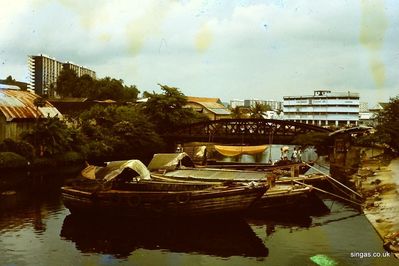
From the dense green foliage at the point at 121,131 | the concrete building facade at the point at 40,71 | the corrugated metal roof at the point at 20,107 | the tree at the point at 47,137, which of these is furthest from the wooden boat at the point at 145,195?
the concrete building facade at the point at 40,71

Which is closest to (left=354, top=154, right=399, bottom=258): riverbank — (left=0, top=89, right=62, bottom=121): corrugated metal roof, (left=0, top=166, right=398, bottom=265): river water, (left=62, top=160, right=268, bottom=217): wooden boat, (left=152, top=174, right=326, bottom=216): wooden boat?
(left=0, top=166, right=398, bottom=265): river water

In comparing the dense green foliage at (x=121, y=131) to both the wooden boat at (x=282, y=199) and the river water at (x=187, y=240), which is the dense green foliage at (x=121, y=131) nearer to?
the river water at (x=187, y=240)

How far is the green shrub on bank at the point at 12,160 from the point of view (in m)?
45.6

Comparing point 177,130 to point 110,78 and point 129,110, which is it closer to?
point 129,110

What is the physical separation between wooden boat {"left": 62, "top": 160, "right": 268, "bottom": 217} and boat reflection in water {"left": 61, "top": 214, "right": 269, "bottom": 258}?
0.70 metres

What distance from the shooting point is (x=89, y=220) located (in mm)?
28594

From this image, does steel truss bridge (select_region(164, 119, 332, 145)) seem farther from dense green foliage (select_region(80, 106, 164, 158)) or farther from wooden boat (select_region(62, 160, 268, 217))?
wooden boat (select_region(62, 160, 268, 217))

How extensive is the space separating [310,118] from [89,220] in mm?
125016

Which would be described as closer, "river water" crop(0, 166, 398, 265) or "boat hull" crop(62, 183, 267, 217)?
"river water" crop(0, 166, 398, 265)

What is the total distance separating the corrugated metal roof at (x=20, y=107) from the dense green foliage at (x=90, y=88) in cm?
4998

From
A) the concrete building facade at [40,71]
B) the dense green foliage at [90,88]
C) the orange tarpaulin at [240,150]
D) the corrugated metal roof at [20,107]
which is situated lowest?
the orange tarpaulin at [240,150]

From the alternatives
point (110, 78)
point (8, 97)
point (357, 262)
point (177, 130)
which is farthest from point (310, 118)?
point (357, 262)

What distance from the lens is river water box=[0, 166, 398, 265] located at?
20.7m

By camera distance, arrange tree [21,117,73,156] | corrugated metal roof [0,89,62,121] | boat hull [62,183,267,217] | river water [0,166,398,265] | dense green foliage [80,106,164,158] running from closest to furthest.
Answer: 1. river water [0,166,398,265]
2. boat hull [62,183,267,217]
3. tree [21,117,73,156]
4. corrugated metal roof [0,89,62,121]
5. dense green foliage [80,106,164,158]
